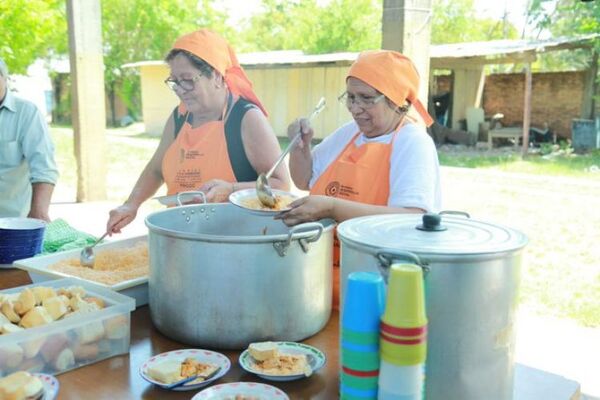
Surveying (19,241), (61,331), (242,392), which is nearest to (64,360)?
(61,331)

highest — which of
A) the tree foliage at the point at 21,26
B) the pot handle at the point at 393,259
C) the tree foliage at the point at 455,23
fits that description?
the tree foliage at the point at 455,23

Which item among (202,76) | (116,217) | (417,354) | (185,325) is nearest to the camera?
(417,354)

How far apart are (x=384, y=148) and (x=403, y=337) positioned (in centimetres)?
111

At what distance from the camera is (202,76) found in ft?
7.29

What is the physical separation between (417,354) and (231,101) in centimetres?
165

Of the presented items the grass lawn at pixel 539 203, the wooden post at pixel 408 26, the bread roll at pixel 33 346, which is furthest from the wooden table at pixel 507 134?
the bread roll at pixel 33 346

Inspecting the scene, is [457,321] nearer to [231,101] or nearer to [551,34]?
[231,101]

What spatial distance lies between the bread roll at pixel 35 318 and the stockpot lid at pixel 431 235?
0.66m

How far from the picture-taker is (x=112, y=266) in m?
1.69

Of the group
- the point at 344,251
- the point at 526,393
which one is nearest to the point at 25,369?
the point at 344,251

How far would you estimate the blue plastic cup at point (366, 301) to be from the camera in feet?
2.79

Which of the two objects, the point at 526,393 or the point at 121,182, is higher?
the point at 526,393

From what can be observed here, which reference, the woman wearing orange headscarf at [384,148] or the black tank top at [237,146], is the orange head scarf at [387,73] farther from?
the black tank top at [237,146]

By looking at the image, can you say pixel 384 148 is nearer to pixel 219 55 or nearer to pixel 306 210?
pixel 306 210
